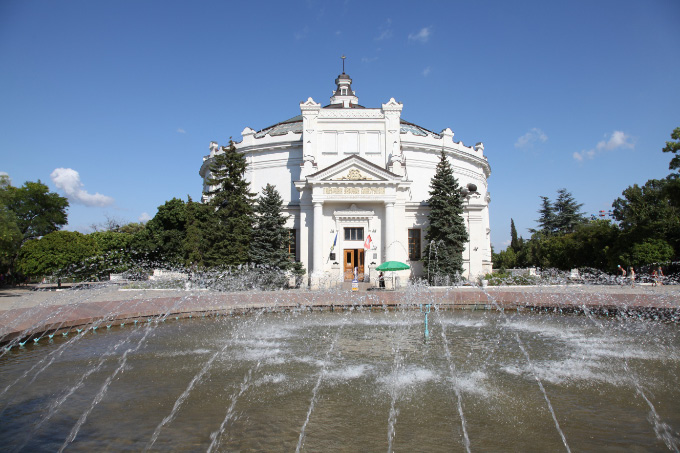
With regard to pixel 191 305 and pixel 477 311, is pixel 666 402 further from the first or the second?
pixel 191 305

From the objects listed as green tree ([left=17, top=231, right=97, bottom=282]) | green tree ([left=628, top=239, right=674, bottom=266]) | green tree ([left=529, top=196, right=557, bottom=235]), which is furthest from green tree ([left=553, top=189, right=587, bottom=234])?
green tree ([left=17, top=231, right=97, bottom=282])

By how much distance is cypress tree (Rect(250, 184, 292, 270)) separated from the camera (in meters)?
27.1

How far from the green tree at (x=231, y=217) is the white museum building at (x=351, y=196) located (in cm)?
308

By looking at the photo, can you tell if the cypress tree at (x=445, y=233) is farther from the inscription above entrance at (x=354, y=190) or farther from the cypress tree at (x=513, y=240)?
the cypress tree at (x=513, y=240)

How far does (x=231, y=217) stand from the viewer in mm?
27234

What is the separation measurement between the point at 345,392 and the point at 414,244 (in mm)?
25356

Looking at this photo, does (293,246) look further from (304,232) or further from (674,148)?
(674,148)

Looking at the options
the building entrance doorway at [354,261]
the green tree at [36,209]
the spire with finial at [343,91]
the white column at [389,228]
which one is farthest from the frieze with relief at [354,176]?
the green tree at [36,209]

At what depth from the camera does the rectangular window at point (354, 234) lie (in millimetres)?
29484

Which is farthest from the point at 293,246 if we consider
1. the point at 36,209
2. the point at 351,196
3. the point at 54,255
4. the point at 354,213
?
the point at 36,209

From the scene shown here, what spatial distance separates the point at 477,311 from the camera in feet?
51.0

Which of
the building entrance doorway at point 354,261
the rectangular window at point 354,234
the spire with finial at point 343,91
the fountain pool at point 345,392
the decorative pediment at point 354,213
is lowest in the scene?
the fountain pool at point 345,392

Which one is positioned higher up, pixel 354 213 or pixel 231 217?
pixel 354 213

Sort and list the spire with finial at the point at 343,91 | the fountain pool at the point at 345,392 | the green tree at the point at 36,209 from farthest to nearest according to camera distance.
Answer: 1. the spire with finial at the point at 343,91
2. the green tree at the point at 36,209
3. the fountain pool at the point at 345,392
